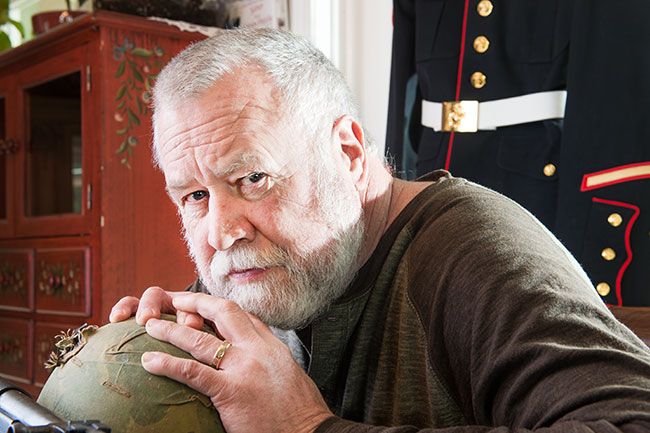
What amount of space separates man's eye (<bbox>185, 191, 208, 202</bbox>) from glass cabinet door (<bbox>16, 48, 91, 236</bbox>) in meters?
1.76

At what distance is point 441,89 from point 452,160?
239mm

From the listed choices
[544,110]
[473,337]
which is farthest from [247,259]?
[544,110]

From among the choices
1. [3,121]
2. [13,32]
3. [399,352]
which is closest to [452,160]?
[399,352]

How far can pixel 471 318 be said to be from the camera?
53.2 inches

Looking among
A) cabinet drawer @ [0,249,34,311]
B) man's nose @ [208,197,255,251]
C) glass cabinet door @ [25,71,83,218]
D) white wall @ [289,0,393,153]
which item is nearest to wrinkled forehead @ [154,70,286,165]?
man's nose @ [208,197,255,251]

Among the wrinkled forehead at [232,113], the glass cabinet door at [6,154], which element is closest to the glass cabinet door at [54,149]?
the glass cabinet door at [6,154]

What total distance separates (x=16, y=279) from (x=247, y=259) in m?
2.60

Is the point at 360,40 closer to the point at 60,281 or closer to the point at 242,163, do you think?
the point at 60,281

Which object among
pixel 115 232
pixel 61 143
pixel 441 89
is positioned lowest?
pixel 115 232

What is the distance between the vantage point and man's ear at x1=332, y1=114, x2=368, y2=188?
1701 millimetres

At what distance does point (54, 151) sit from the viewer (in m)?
3.67

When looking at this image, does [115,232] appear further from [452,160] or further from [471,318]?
[471,318]

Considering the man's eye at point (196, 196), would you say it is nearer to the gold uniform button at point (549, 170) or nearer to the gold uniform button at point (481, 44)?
the gold uniform button at point (549, 170)

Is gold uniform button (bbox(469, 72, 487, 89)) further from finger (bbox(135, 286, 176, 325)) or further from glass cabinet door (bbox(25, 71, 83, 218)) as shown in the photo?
glass cabinet door (bbox(25, 71, 83, 218))
